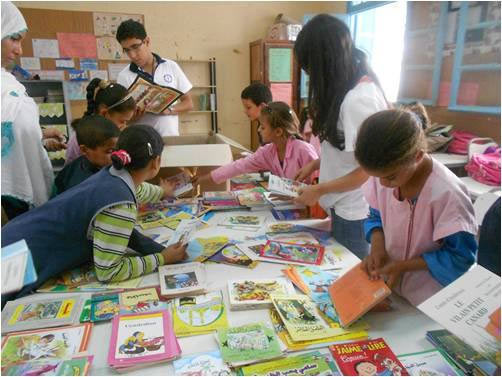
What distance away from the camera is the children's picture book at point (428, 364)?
0.83 meters

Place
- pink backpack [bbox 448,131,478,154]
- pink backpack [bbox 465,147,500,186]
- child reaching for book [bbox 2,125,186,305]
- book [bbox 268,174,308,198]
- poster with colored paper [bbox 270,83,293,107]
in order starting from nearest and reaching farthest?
child reaching for book [bbox 2,125,186,305] < book [bbox 268,174,308,198] < pink backpack [bbox 465,147,500,186] < pink backpack [bbox 448,131,478,154] < poster with colored paper [bbox 270,83,293,107]

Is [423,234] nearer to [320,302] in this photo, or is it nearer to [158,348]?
[320,302]

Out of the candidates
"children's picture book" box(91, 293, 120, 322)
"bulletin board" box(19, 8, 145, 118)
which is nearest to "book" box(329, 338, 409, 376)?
"children's picture book" box(91, 293, 120, 322)

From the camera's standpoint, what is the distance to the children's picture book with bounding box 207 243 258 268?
1.33 meters

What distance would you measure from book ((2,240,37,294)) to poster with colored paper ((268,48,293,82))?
4363 mm

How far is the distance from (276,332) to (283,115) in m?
1.33

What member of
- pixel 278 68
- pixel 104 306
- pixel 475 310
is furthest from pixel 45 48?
pixel 475 310

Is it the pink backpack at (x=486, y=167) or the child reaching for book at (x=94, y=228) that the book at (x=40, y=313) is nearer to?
the child reaching for book at (x=94, y=228)

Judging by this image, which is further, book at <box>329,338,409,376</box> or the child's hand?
the child's hand

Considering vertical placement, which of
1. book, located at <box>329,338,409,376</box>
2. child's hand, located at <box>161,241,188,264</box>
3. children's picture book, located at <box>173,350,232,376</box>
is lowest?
children's picture book, located at <box>173,350,232,376</box>

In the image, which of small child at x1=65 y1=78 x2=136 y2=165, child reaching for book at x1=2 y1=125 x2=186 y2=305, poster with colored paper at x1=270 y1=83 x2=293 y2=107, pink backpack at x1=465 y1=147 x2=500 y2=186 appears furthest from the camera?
poster with colored paper at x1=270 y1=83 x2=293 y2=107

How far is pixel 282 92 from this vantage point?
4.75m

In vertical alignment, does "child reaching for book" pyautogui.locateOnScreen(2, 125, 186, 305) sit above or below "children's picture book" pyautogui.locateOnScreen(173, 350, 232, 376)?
above

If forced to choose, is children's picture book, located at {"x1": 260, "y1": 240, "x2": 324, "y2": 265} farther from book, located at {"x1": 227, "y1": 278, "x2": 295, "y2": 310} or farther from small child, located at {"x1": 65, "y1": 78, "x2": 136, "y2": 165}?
small child, located at {"x1": 65, "y1": 78, "x2": 136, "y2": 165}
